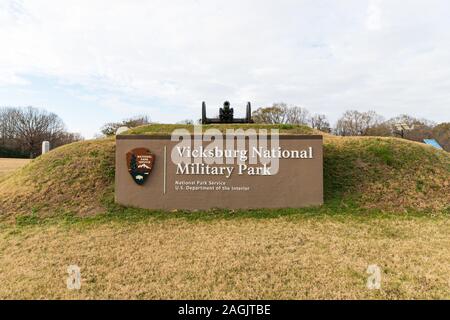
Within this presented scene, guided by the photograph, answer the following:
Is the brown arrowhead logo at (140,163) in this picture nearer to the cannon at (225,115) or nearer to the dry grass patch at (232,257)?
the dry grass patch at (232,257)

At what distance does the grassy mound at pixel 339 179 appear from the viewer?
24.7 ft

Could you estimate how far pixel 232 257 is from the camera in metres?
4.73

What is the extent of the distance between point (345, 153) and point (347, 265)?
230 inches

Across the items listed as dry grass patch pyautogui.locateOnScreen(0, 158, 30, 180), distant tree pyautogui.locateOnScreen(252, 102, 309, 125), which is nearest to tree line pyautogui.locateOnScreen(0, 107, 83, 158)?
dry grass patch pyautogui.locateOnScreen(0, 158, 30, 180)

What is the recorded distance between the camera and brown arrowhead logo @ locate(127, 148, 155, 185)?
25.0 feet

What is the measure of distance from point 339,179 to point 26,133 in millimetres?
58848

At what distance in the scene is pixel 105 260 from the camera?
4723mm

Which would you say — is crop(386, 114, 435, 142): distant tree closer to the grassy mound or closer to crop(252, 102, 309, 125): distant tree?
crop(252, 102, 309, 125): distant tree

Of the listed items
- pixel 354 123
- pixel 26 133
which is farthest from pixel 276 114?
pixel 26 133

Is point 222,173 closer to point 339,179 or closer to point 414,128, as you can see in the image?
point 339,179

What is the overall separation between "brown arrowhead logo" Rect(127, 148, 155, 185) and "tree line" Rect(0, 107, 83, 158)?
48704 mm
